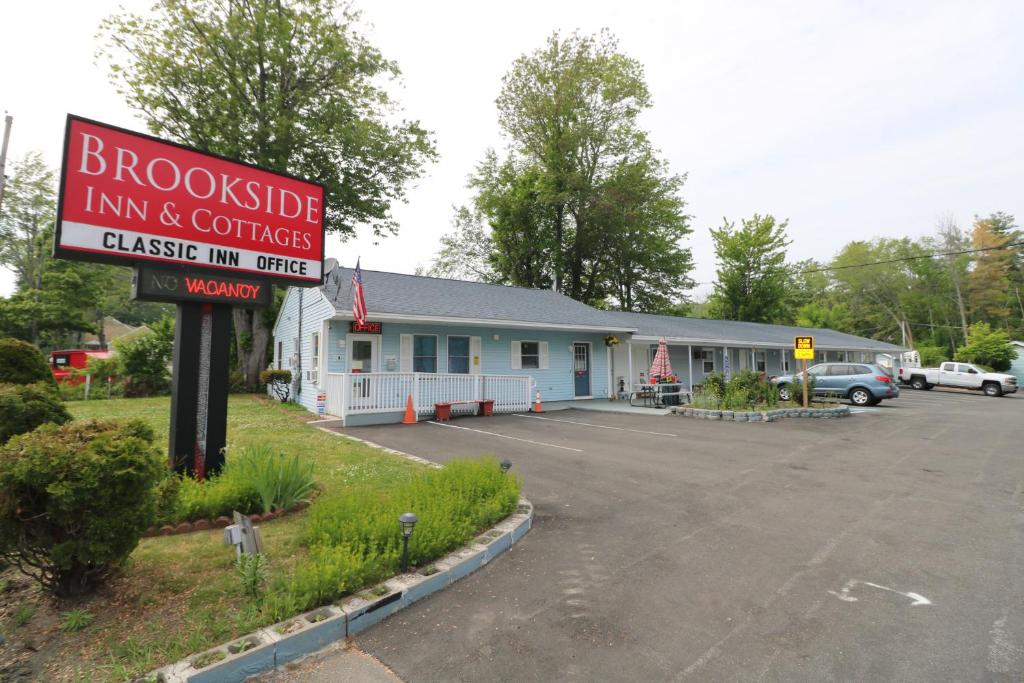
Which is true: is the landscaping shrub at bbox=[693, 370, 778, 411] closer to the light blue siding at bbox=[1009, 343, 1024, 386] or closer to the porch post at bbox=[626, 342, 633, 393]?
the porch post at bbox=[626, 342, 633, 393]

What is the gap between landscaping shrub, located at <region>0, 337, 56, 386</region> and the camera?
761 cm

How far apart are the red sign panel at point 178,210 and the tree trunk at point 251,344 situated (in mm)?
16802

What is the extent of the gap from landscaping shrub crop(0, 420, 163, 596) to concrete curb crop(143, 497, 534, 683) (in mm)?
1029

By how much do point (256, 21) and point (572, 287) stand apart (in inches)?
940

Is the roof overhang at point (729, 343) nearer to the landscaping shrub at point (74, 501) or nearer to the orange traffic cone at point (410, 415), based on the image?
the orange traffic cone at point (410, 415)

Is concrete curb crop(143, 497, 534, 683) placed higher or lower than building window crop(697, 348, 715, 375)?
lower

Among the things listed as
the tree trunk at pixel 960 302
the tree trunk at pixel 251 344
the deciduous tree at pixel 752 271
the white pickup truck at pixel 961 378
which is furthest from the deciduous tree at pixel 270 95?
the tree trunk at pixel 960 302

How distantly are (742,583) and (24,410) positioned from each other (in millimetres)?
7586

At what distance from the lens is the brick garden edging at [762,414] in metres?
13.1

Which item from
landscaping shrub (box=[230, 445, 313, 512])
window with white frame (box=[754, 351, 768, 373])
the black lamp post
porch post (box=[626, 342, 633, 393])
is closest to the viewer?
the black lamp post

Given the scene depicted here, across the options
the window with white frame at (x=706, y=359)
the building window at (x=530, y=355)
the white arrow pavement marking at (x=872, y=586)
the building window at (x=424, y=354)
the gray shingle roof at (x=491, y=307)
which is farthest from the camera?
the window with white frame at (x=706, y=359)

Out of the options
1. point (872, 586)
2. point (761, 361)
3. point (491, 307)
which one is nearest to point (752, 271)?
point (761, 361)

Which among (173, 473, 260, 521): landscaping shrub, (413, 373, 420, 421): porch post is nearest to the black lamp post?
(173, 473, 260, 521): landscaping shrub

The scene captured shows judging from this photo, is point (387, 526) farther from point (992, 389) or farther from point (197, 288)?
point (992, 389)
